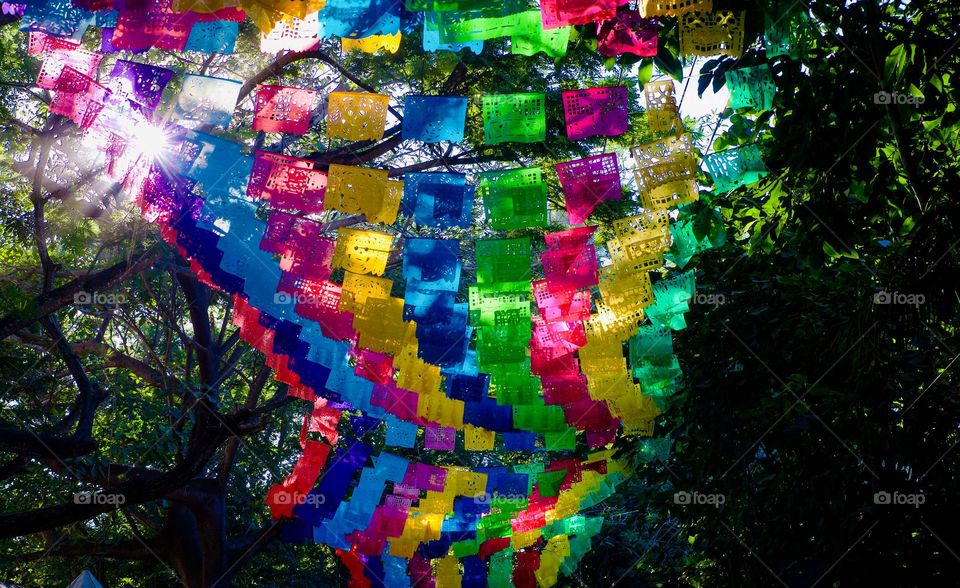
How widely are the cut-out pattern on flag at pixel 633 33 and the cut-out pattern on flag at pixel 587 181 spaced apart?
84 centimetres

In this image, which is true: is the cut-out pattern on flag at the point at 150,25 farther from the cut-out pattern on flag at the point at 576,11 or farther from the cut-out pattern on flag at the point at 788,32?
the cut-out pattern on flag at the point at 788,32

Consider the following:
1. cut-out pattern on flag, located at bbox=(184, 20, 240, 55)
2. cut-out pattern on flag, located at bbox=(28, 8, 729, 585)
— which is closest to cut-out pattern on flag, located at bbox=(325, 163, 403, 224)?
cut-out pattern on flag, located at bbox=(28, 8, 729, 585)

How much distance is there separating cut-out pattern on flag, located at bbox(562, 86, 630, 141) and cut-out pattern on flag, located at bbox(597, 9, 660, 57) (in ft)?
1.75

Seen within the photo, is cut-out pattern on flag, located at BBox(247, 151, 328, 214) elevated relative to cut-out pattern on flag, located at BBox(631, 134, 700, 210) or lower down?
elevated

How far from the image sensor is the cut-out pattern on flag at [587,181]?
4.41 meters

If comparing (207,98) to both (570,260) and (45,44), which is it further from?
(570,260)

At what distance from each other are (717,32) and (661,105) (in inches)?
25.9

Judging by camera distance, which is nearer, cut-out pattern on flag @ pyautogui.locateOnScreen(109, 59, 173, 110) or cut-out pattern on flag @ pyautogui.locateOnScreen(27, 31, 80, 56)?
cut-out pattern on flag @ pyautogui.locateOnScreen(109, 59, 173, 110)

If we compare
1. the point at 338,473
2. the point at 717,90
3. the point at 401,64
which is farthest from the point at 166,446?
the point at 717,90

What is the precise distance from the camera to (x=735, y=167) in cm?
444

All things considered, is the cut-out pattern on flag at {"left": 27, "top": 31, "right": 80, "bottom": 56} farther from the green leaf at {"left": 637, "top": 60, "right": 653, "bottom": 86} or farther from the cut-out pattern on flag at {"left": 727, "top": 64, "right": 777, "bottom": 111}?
the cut-out pattern on flag at {"left": 727, "top": 64, "right": 777, "bottom": 111}

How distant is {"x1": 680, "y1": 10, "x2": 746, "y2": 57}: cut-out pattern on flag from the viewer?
3525 millimetres

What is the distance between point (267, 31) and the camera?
148 inches

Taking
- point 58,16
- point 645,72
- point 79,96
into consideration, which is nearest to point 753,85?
point 645,72
